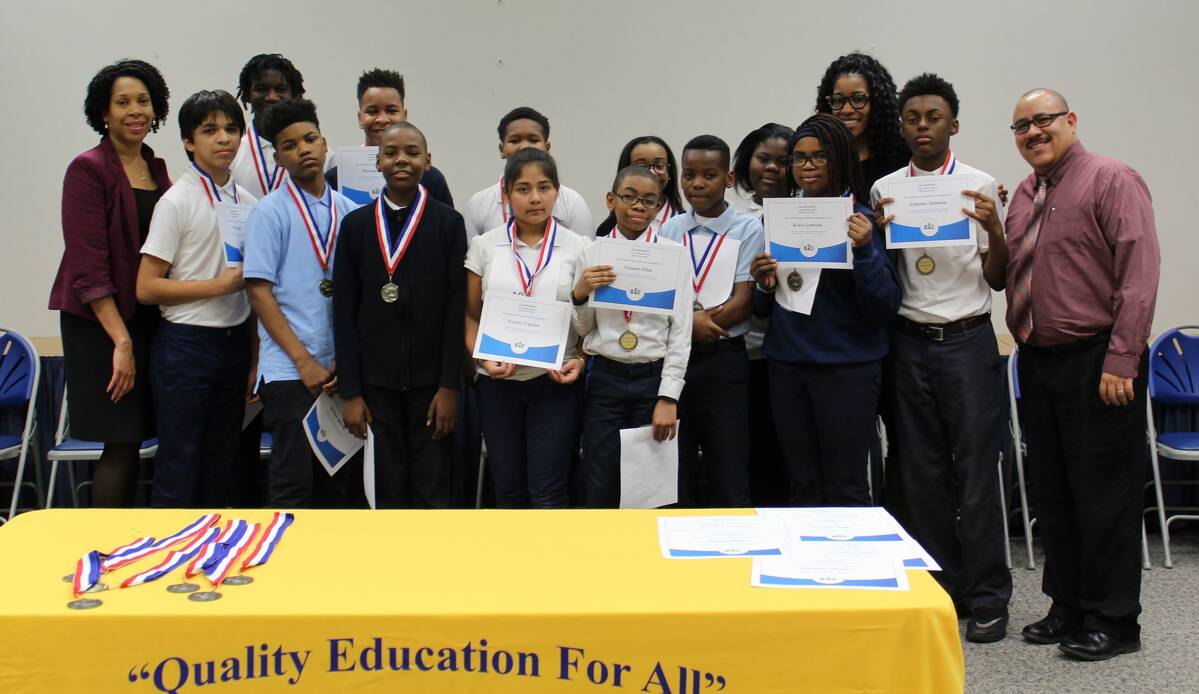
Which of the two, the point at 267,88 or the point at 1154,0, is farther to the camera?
the point at 1154,0

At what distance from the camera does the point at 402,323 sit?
3.28 metres

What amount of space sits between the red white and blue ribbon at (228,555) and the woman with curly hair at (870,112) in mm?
2393

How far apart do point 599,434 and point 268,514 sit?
1219 millimetres

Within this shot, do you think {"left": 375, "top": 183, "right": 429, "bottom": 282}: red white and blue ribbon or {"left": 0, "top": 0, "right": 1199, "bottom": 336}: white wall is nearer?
{"left": 375, "top": 183, "right": 429, "bottom": 282}: red white and blue ribbon

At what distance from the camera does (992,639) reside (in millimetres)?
3250

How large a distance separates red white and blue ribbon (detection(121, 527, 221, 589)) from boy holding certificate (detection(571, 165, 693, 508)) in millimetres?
1382

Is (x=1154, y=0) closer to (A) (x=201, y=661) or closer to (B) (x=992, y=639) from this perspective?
(B) (x=992, y=639)

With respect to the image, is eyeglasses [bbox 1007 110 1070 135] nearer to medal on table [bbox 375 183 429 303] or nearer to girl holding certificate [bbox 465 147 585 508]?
girl holding certificate [bbox 465 147 585 508]

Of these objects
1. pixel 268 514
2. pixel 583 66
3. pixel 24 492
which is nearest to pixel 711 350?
pixel 268 514

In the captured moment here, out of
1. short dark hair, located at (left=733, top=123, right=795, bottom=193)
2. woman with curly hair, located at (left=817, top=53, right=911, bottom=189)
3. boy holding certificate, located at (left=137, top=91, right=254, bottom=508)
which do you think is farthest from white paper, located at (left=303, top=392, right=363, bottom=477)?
woman with curly hair, located at (left=817, top=53, right=911, bottom=189)

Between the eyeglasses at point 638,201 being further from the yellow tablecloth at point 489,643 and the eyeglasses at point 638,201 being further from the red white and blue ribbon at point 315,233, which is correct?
the yellow tablecloth at point 489,643

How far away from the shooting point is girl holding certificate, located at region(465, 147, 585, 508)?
3.28 m

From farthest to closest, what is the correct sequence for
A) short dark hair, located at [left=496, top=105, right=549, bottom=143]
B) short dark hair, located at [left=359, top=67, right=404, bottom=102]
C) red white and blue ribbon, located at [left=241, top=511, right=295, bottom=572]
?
short dark hair, located at [left=359, top=67, right=404, bottom=102], short dark hair, located at [left=496, top=105, right=549, bottom=143], red white and blue ribbon, located at [left=241, top=511, right=295, bottom=572]

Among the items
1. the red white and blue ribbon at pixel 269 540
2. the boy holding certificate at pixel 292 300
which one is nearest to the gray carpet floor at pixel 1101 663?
the red white and blue ribbon at pixel 269 540
